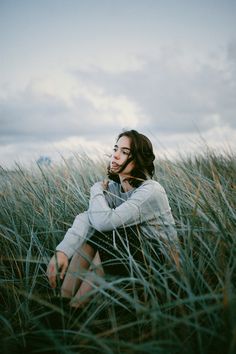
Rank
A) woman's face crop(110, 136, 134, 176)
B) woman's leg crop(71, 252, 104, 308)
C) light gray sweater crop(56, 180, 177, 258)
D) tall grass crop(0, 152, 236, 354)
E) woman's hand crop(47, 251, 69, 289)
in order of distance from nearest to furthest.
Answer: tall grass crop(0, 152, 236, 354)
woman's leg crop(71, 252, 104, 308)
woman's hand crop(47, 251, 69, 289)
light gray sweater crop(56, 180, 177, 258)
woman's face crop(110, 136, 134, 176)

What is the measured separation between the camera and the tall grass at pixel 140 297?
882mm

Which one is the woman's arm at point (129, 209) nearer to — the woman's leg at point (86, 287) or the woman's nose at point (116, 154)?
the woman's leg at point (86, 287)

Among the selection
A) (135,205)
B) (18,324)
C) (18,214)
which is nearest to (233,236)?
(135,205)

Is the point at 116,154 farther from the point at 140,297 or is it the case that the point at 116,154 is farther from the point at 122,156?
the point at 140,297

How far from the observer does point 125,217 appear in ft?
5.38

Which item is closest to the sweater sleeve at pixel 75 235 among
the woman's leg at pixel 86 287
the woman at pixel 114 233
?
the woman at pixel 114 233

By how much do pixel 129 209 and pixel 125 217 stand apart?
5cm

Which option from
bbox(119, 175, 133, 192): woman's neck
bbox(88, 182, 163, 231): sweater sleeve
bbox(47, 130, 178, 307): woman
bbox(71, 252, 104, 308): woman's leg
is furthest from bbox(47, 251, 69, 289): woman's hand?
bbox(119, 175, 133, 192): woman's neck

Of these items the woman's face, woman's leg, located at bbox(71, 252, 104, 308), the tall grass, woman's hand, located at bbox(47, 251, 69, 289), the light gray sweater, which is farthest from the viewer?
the woman's face

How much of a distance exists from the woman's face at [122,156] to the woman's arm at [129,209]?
12.1 inches

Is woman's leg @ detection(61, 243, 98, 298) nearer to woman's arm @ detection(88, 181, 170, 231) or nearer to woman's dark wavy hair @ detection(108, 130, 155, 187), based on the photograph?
woman's arm @ detection(88, 181, 170, 231)

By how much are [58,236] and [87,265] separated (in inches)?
14.2

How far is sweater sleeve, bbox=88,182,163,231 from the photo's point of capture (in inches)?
64.2

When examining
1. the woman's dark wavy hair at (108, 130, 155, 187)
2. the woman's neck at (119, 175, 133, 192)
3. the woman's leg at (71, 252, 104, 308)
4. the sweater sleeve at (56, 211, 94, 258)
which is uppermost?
the woman's dark wavy hair at (108, 130, 155, 187)
